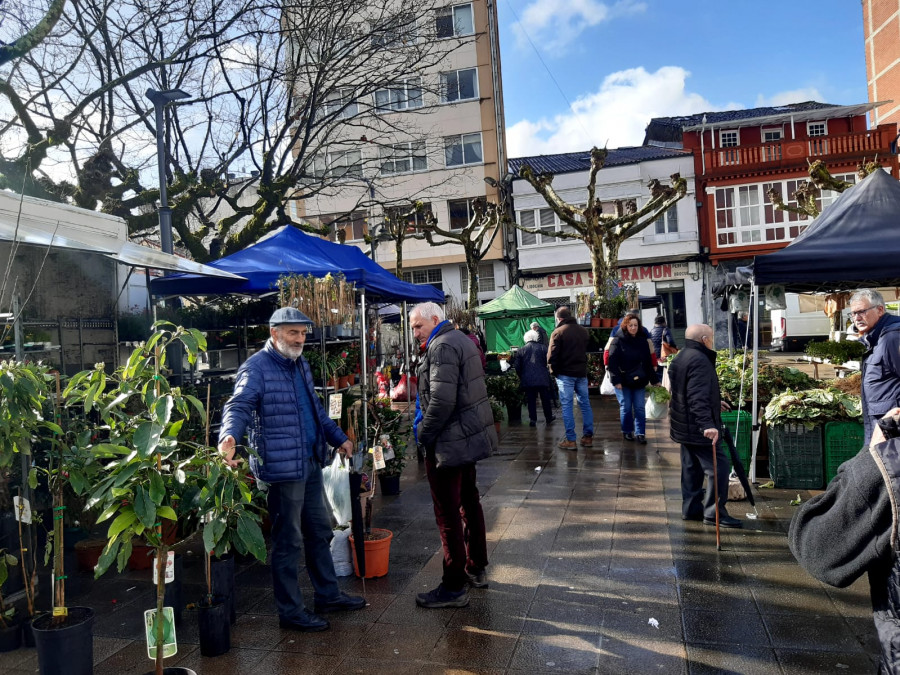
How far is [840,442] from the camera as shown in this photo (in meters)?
6.22

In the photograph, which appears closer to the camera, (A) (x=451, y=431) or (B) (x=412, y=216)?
(A) (x=451, y=431)

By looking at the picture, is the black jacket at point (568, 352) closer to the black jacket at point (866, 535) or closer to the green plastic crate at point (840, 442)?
the green plastic crate at point (840, 442)

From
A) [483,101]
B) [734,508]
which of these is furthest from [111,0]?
[483,101]

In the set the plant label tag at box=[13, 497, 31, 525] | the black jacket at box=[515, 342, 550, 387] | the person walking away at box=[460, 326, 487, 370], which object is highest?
the person walking away at box=[460, 326, 487, 370]

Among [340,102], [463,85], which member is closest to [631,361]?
[340,102]

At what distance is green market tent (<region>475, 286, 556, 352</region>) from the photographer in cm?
1769

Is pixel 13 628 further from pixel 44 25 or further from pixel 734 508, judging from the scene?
pixel 44 25

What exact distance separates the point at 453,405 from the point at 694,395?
232cm

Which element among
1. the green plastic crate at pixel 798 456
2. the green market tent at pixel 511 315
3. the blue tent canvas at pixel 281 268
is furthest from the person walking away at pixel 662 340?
the blue tent canvas at pixel 281 268

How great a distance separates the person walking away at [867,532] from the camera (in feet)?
6.42

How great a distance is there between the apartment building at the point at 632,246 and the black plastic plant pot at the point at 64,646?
2520 cm

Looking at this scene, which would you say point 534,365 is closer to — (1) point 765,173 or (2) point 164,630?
(2) point 164,630

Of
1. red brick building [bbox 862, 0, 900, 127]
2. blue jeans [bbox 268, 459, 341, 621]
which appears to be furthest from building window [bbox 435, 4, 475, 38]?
blue jeans [bbox 268, 459, 341, 621]

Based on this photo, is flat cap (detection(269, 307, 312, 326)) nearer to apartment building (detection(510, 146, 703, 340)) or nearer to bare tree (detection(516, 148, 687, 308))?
bare tree (detection(516, 148, 687, 308))
